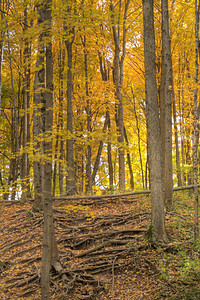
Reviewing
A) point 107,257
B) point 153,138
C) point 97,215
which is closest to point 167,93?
point 153,138

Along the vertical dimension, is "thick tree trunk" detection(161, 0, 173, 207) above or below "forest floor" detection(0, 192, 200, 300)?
above

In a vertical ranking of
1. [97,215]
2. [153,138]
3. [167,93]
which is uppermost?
[167,93]

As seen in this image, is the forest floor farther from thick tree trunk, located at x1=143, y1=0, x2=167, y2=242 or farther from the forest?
thick tree trunk, located at x1=143, y1=0, x2=167, y2=242

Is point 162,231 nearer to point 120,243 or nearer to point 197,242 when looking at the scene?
point 197,242

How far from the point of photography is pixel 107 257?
670 centimetres

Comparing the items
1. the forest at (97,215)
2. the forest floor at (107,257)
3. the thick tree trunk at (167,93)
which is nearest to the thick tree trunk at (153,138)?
the forest at (97,215)

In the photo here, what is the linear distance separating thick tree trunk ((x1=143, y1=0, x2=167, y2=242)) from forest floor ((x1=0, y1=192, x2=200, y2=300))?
1.81ft

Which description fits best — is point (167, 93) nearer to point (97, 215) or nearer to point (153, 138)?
point (153, 138)

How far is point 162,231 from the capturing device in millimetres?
6449

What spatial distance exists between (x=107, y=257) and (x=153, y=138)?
3.31 meters

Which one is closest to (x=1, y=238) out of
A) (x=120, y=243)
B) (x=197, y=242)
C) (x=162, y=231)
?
(x=120, y=243)

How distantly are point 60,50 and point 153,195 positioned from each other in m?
11.2

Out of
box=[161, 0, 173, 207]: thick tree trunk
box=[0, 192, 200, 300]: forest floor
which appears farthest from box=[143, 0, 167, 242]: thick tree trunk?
box=[161, 0, 173, 207]: thick tree trunk

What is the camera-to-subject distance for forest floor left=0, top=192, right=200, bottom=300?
214 inches
